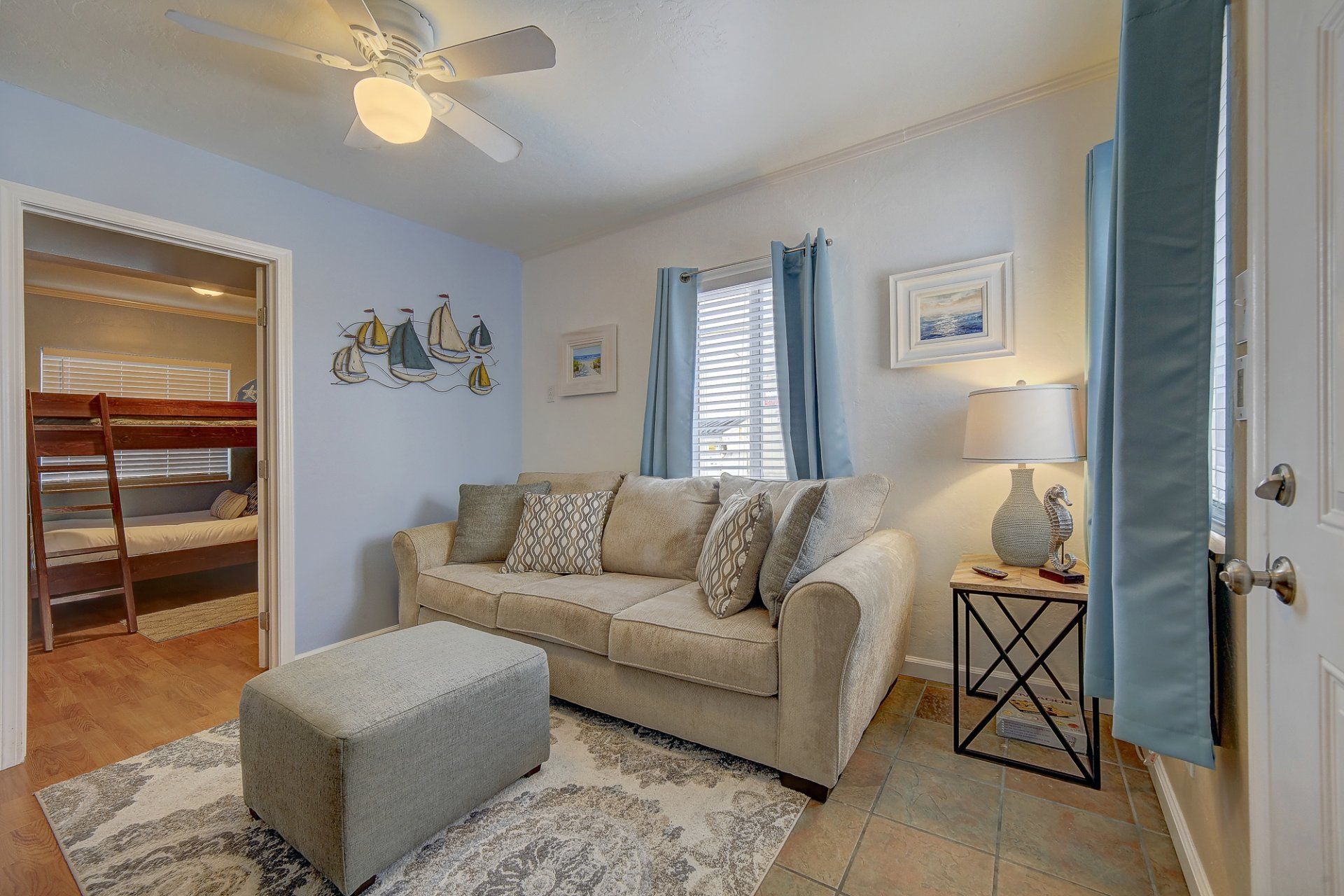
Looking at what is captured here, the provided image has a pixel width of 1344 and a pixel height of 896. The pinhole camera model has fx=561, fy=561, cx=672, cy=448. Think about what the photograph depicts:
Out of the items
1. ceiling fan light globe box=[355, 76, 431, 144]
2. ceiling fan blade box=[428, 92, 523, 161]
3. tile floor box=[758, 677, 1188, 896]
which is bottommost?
tile floor box=[758, 677, 1188, 896]

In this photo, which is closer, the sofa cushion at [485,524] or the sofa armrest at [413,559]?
the sofa armrest at [413,559]

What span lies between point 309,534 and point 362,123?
203cm

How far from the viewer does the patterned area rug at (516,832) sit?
141 centimetres

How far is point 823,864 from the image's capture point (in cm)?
145

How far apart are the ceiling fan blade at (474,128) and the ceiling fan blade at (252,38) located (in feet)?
0.86

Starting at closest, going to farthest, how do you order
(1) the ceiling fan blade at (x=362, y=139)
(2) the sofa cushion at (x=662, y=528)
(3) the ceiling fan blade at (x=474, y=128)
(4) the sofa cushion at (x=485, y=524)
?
(3) the ceiling fan blade at (x=474, y=128)
(1) the ceiling fan blade at (x=362, y=139)
(2) the sofa cushion at (x=662, y=528)
(4) the sofa cushion at (x=485, y=524)

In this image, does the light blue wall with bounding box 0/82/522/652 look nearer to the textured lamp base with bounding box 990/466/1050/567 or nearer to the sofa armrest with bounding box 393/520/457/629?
the sofa armrest with bounding box 393/520/457/629

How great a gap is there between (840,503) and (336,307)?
281 centimetres

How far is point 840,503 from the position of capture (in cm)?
220


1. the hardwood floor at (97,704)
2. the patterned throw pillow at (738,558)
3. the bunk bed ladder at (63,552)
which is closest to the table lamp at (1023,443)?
the patterned throw pillow at (738,558)

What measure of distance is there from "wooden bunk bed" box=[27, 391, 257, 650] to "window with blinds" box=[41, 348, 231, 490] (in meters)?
0.67

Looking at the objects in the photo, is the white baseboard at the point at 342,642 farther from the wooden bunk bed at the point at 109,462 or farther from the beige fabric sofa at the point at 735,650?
the wooden bunk bed at the point at 109,462

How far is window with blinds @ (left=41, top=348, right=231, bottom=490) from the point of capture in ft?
15.7

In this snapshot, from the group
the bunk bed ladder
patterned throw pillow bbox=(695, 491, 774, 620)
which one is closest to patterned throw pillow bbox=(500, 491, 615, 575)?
patterned throw pillow bbox=(695, 491, 774, 620)
